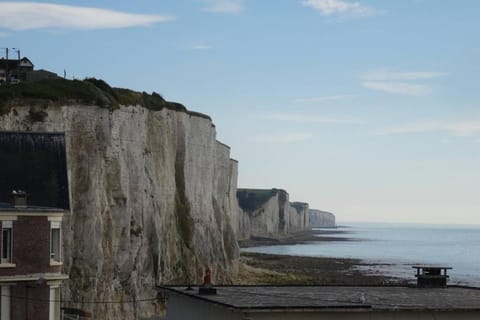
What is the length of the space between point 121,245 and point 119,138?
6.91 metres

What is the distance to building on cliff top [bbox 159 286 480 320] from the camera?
827 inches

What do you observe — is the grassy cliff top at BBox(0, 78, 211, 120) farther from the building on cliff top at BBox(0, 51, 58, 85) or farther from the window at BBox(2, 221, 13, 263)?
the window at BBox(2, 221, 13, 263)

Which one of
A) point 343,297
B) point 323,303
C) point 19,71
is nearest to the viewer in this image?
point 323,303

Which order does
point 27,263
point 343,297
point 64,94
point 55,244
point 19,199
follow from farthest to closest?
point 64,94 < point 55,244 < point 19,199 < point 27,263 < point 343,297

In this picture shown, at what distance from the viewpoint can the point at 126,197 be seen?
57969 millimetres

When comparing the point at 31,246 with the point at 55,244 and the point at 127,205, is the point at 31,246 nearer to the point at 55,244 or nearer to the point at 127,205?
the point at 55,244

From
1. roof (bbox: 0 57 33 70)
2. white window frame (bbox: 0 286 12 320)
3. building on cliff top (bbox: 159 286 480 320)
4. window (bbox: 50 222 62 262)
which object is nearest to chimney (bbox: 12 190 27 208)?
window (bbox: 50 222 62 262)

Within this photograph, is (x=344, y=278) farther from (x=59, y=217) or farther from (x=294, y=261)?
(x=59, y=217)

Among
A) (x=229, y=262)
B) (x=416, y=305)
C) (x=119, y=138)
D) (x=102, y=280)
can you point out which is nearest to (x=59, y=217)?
(x=416, y=305)

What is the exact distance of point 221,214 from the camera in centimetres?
9225

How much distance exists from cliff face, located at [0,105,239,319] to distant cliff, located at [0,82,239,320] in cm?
6

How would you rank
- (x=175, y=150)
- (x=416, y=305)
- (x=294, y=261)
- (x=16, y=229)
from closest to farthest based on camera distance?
(x=416, y=305) < (x=16, y=229) < (x=175, y=150) < (x=294, y=261)

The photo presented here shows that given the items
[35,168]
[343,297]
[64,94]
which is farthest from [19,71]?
[343,297]

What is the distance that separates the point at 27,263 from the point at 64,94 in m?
25.9
